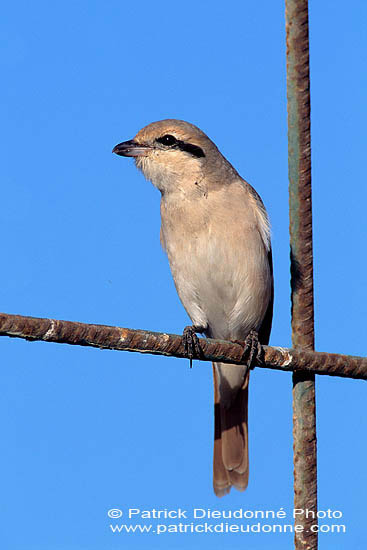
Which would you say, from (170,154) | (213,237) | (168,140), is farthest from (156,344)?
(168,140)

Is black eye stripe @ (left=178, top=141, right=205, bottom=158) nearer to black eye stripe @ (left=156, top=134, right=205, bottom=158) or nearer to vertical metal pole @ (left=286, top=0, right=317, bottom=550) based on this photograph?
black eye stripe @ (left=156, top=134, right=205, bottom=158)

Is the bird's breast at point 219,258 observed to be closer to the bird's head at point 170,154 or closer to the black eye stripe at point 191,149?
the bird's head at point 170,154

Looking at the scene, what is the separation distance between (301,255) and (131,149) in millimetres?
2403

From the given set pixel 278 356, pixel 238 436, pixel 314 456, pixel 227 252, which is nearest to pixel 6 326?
pixel 278 356

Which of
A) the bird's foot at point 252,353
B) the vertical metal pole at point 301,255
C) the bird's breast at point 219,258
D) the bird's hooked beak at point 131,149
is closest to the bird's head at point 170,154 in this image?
the bird's hooked beak at point 131,149

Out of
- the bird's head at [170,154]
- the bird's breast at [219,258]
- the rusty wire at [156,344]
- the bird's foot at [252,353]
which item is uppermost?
the bird's head at [170,154]

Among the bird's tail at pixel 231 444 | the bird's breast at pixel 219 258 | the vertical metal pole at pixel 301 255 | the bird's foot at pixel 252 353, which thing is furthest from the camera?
the bird's tail at pixel 231 444

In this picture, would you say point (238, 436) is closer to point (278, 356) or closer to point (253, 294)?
point (253, 294)

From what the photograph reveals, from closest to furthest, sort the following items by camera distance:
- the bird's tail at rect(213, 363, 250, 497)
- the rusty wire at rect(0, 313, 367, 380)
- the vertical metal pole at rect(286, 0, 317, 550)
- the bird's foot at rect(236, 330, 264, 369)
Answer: the rusty wire at rect(0, 313, 367, 380), the vertical metal pole at rect(286, 0, 317, 550), the bird's foot at rect(236, 330, 264, 369), the bird's tail at rect(213, 363, 250, 497)

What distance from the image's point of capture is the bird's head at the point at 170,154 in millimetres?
5012

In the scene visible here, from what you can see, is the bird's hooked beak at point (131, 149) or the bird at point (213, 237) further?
the bird's hooked beak at point (131, 149)

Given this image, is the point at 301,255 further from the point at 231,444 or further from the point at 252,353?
the point at 231,444

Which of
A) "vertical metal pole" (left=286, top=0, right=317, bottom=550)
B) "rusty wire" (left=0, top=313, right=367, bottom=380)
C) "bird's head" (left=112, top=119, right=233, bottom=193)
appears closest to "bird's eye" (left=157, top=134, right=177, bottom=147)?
"bird's head" (left=112, top=119, right=233, bottom=193)

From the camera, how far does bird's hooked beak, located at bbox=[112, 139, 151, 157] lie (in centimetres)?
507
